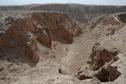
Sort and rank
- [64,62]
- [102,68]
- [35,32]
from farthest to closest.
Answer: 1. [35,32]
2. [64,62]
3. [102,68]

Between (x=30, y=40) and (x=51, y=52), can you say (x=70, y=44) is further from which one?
(x=30, y=40)

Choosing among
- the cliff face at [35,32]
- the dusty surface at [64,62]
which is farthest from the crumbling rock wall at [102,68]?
the cliff face at [35,32]

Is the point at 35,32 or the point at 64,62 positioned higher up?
the point at 35,32

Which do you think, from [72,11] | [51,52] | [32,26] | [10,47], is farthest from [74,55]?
[72,11]

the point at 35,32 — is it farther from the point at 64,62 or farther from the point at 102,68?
the point at 102,68

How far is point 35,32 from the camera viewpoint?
1552 centimetres

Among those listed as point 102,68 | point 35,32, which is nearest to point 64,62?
point 35,32

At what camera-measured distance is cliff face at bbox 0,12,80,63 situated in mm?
13406

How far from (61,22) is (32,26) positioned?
20.3 ft

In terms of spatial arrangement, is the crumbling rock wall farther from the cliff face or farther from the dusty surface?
the cliff face

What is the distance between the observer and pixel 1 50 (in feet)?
41.7

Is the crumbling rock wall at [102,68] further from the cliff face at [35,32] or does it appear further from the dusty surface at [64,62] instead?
the cliff face at [35,32]

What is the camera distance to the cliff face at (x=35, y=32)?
1341 cm

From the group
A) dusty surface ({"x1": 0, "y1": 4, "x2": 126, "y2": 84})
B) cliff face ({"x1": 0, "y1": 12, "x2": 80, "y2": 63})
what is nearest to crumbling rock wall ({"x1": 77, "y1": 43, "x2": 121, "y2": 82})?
dusty surface ({"x1": 0, "y1": 4, "x2": 126, "y2": 84})
